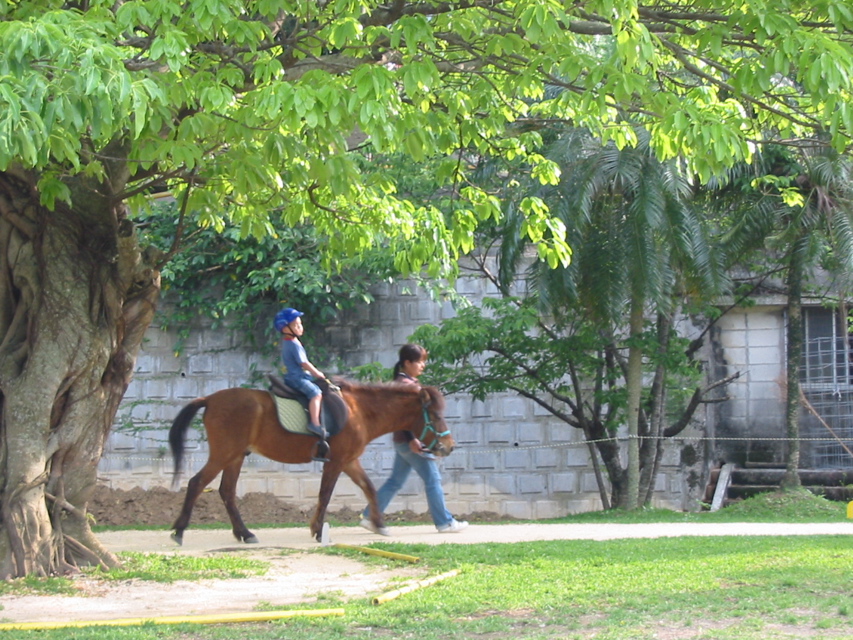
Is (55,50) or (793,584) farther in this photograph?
(793,584)

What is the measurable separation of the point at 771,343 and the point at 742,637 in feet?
37.0

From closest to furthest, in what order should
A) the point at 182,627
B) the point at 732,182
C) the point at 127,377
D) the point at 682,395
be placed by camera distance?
1. the point at 182,627
2. the point at 127,377
3. the point at 732,182
4. the point at 682,395

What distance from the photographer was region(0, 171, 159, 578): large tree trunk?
7.75 metres

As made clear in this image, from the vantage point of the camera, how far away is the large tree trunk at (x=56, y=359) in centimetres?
775

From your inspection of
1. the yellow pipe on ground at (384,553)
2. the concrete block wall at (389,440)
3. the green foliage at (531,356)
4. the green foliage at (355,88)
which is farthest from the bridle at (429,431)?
the concrete block wall at (389,440)

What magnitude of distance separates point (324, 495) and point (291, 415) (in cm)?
85

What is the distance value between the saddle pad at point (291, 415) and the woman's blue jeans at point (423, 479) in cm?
113

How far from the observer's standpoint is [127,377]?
344 inches

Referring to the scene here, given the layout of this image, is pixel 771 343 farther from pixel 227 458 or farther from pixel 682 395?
pixel 227 458

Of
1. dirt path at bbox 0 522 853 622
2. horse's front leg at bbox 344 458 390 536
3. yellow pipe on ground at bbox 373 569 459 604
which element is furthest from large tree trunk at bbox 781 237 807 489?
yellow pipe on ground at bbox 373 569 459 604

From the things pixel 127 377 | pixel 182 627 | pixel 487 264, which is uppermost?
pixel 487 264

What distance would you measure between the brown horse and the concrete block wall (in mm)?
4832

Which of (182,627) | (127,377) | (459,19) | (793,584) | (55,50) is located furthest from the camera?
(127,377)

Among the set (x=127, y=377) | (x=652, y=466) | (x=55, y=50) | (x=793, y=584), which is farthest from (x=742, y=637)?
(x=652, y=466)
